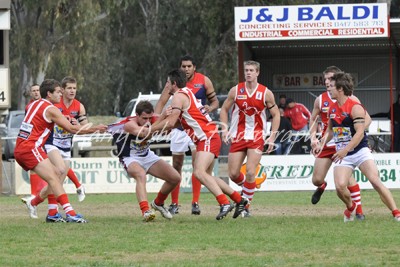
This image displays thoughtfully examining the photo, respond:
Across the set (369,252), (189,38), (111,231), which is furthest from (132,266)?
(189,38)

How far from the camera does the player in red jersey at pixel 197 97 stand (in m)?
15.6

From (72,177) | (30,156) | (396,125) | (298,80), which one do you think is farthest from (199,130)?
(298,80)

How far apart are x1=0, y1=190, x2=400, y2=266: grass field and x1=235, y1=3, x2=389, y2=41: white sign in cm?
972

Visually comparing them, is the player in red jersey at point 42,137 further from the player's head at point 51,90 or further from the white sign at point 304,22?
the white sign at point 304,22

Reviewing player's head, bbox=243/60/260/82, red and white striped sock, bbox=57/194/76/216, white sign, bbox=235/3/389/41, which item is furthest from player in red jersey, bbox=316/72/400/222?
white sign, bbox=235/3/389/41

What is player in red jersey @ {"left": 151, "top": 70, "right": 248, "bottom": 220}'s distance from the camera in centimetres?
1419

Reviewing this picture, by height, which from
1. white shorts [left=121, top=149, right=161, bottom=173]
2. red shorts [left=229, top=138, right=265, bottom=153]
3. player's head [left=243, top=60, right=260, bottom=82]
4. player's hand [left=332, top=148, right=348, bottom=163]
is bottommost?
white shorts [left=121, top=149, right=161, bottom=173]

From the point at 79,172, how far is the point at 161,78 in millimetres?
30075

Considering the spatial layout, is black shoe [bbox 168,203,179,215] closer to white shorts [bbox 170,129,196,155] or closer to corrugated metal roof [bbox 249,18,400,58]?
white shorts [bbox 170,129,196,155]

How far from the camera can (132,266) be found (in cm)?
977

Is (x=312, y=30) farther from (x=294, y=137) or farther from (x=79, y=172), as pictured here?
(x=79, y=172)

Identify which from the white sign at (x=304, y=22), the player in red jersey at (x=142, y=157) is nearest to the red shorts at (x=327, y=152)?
the player in red jersey at (x=142, y=157)

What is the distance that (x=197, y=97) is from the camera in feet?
51.8

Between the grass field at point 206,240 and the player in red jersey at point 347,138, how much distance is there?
0.49 metres
